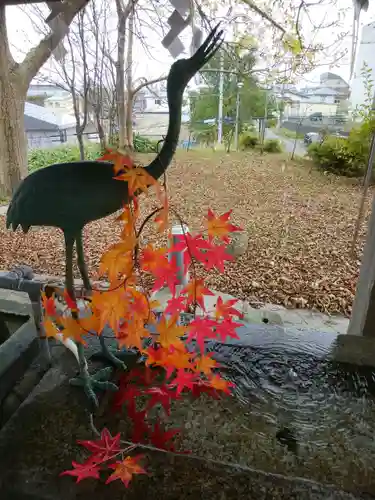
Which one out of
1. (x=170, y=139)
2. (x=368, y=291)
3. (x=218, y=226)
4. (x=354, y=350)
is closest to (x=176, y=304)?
(x=218, y=226)

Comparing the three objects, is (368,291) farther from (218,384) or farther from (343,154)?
(343,154)

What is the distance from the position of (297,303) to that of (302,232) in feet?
1.29

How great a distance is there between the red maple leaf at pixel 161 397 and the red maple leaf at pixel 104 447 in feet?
0.32

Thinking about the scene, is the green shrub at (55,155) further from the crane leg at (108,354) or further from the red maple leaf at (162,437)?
the red maple leaf at (162,437)

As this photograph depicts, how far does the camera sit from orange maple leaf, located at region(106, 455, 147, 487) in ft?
1.65

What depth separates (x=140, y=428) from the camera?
0.60 metres

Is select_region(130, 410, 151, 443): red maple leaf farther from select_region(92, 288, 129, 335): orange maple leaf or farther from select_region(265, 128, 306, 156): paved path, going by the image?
select_region(265, 128, 306, 156): paved path

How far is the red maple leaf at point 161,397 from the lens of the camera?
2.11 feet

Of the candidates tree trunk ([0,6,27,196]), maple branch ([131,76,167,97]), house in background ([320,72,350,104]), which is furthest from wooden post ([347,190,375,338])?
tree trunk ([0,6,27,196])

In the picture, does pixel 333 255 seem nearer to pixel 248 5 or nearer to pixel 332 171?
pixel 332 171

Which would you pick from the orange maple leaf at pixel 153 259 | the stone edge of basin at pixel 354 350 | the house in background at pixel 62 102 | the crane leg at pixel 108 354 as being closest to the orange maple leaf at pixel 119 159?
the orange maple leaf at pixel 153 259

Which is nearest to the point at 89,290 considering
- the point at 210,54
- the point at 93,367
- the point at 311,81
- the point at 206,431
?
the point at 93,367

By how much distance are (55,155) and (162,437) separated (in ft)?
3.24

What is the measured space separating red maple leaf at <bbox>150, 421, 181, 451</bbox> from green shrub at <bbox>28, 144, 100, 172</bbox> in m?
0.74
